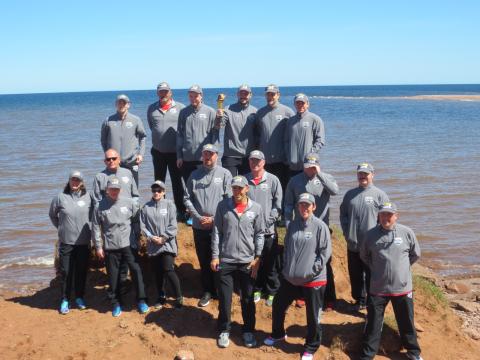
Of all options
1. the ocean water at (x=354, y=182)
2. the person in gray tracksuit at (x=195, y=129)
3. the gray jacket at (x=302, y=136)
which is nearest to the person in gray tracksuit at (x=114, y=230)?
the person in gray tracksuit at (x=195, y=129)

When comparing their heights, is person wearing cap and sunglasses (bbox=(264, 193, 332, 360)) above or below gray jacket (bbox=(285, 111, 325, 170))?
below

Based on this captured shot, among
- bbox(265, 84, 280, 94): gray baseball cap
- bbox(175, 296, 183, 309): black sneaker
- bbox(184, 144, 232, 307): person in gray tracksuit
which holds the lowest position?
bbox(175, 296, 183, 309): black sneaker

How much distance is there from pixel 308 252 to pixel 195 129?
312 cm

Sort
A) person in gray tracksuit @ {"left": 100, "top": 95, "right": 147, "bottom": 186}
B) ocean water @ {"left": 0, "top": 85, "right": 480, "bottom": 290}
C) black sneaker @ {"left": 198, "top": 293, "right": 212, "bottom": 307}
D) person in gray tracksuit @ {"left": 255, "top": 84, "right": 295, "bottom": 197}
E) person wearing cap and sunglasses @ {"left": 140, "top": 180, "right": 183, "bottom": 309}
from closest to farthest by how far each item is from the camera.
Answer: person wearing cap and sunglasses @ {"left": 140, "top": 180, "right": 183, "bottom": 309}, black sneaker @ {"left": 198, "top": 293, "right": 212, "bottom": 307}, person in gray tracksuit @ {"left": 255, "top": 84, "right": 295, "bottom": 197}, person in gray tracksuit @ {"left": 100, "top": 95, "right": 147, "bottom": 186}, ocean water @ {"left": 0, "top": 85, "right": 480, "bottom": 290}

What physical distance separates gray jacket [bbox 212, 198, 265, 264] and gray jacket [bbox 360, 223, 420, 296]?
1.49 meters

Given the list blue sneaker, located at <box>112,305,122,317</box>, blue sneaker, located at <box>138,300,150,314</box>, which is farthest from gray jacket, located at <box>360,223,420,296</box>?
blue sneaker, located at <box>112,305,122,317</box>

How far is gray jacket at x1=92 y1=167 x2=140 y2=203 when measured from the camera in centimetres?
806

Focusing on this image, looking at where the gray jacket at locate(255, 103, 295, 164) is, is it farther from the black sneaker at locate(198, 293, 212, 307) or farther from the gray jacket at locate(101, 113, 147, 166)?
the black sneaker at locate(198, 293, 212, 307)

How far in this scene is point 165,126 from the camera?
30.2ft

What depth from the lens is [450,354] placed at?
760cm

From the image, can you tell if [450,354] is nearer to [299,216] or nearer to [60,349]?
[299,216]

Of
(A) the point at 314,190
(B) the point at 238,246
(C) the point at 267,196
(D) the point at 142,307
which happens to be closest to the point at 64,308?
(D) the point at 142,307

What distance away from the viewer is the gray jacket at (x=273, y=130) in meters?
8.70

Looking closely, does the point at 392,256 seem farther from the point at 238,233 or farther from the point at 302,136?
the point at 302,136
